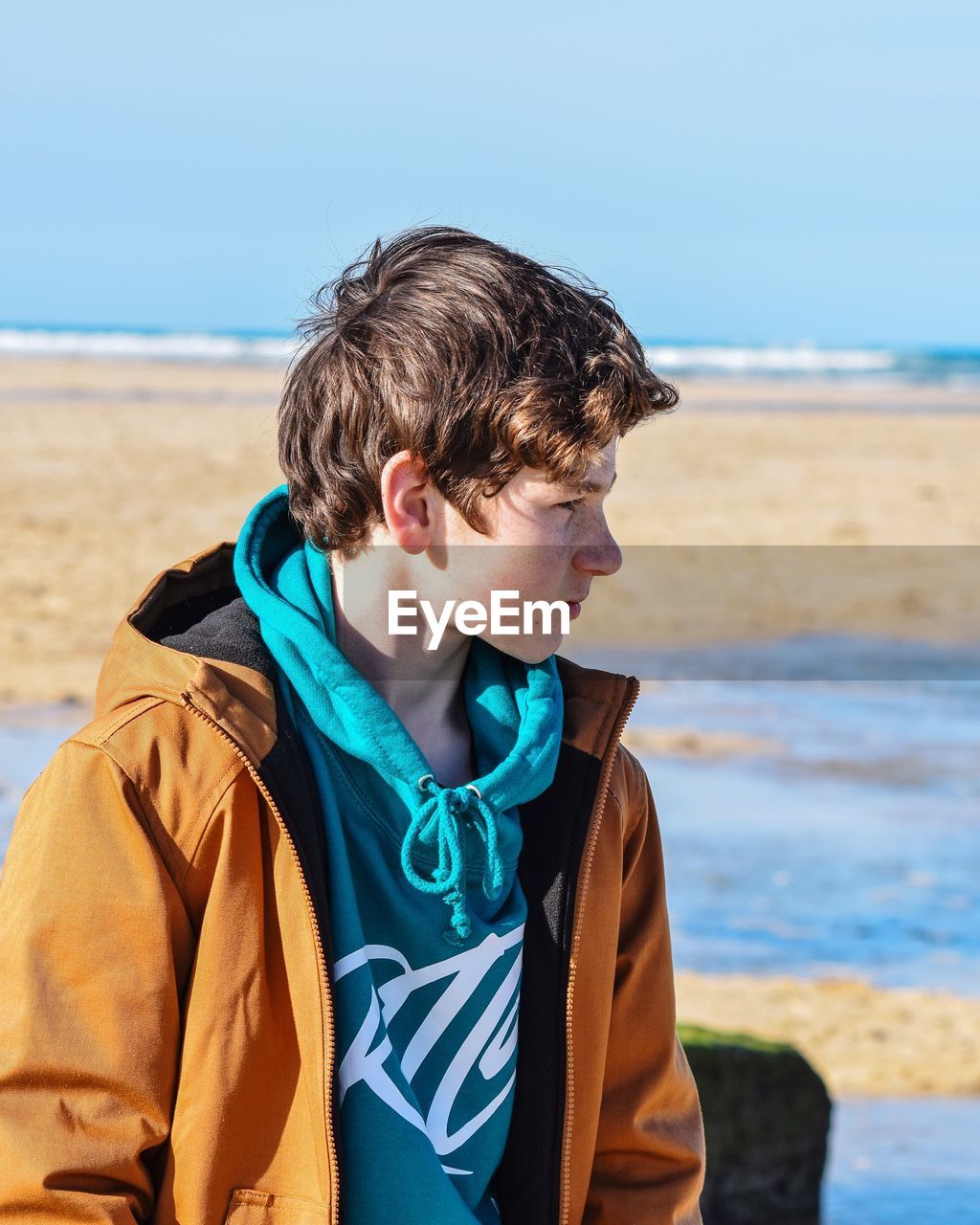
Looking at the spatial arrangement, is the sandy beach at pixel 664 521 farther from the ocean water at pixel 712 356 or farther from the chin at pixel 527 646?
the ocean water at pixel 712 356

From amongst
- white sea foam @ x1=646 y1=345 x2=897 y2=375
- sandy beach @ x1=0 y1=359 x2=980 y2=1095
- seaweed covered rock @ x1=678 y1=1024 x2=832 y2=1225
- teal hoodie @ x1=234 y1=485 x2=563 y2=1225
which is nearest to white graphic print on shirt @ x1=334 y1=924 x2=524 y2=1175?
teal hoodie @ x1=234 y1=485 x2=563 y2=1225

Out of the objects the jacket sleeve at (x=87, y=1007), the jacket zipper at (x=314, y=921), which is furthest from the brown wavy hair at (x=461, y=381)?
the jacket sleeve at (x=87, y=1007)

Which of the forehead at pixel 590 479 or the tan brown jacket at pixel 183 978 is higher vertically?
the forehead at pixel 590 479

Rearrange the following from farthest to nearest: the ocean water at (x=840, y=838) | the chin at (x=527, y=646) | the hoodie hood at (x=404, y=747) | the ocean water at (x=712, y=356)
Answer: the ocean water at (x=712, y=356), the ocean water at (x=840, y=838), the chin at (x=527, y=646), the hoodie hood at (x=404, y=747)

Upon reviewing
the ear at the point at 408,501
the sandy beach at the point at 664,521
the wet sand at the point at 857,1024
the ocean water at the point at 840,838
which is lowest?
the sandy beach at the point at 664,521

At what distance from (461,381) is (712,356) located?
56689 mm

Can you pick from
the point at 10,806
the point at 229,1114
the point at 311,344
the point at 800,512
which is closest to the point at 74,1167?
the point at 229,1114

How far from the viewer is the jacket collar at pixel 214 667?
5.70 feet

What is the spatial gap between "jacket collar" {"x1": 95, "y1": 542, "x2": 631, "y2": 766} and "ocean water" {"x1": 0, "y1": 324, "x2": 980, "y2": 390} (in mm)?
41635

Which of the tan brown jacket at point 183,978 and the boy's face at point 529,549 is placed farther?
the boy's face at point 529,549

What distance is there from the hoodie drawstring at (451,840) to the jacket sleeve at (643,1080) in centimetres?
22

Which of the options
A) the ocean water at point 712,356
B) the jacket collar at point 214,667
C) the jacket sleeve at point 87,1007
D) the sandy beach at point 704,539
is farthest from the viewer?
the ocean water at point 712,356

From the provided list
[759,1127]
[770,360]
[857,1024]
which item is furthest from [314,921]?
[770,360]

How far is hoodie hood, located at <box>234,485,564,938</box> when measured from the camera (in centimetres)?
185
